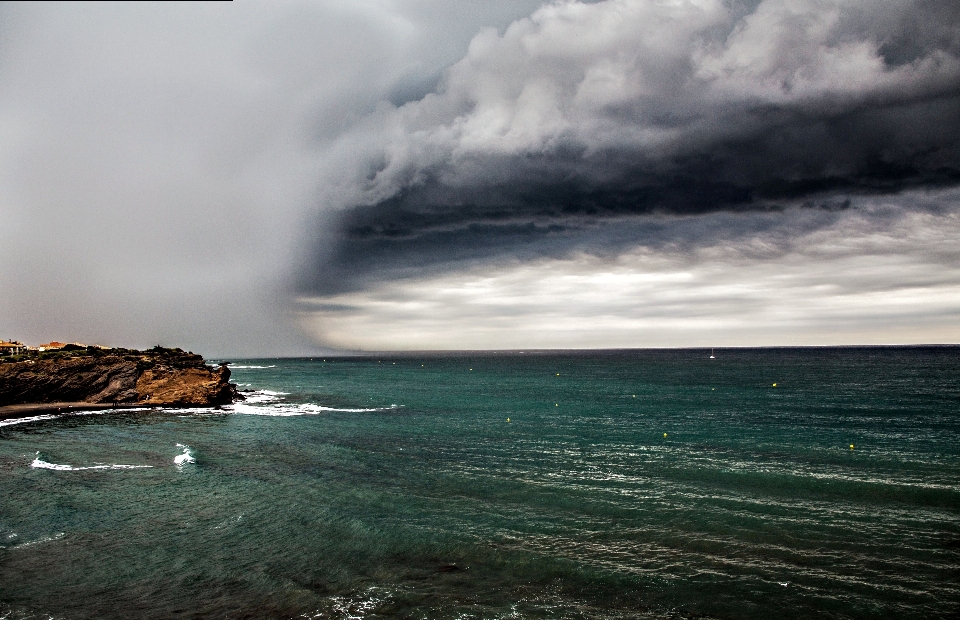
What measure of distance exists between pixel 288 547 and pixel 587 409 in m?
50.4

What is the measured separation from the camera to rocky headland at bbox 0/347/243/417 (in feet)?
214

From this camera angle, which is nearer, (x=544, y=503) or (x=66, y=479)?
(x=544, y=503)

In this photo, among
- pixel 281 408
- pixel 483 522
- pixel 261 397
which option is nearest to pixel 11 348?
pixel 261 397

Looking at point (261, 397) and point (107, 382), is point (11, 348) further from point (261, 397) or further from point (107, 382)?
point (261, 397)

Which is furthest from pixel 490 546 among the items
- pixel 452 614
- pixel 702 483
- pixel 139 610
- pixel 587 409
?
pixel 587 409

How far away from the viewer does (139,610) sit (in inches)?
657

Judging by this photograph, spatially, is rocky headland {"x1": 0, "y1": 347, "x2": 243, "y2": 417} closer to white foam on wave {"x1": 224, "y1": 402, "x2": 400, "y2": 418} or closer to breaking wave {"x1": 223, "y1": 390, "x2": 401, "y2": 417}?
breaking wave {"x1": 223, "y1": 390, "x2": 401, "y2": 417}

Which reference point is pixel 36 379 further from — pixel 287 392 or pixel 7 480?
pixel 7 480

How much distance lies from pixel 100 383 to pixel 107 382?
0.83m

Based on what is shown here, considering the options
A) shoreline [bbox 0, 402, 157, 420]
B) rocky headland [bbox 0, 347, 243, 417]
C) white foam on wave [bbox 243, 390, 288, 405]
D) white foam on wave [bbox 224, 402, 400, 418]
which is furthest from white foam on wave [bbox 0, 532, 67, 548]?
white foam on wave [bbox 243, 390, 288, 405]

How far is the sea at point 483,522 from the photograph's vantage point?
17188 millimetres

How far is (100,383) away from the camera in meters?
69.3

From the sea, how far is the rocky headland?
18311 millimetres

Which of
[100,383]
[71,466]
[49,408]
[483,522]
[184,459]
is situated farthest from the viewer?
[100,383]
